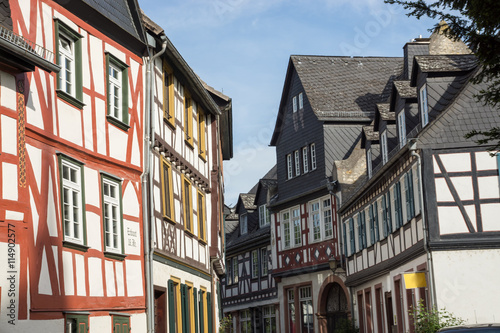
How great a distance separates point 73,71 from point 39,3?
148cm

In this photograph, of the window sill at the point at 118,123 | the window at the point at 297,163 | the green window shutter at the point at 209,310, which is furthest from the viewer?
the window at the point at 297,163

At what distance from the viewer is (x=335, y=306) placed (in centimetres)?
3647

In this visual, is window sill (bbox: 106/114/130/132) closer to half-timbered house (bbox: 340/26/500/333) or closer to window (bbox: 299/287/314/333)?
half-timbered house (bbox: 340/26/500/333)

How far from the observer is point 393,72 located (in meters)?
41.4

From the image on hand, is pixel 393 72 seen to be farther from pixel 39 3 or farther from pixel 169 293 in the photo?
pixel 39 3

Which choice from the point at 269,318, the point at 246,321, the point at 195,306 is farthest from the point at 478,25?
the point at 246,321

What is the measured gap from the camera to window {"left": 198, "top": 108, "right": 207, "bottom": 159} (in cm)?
2461

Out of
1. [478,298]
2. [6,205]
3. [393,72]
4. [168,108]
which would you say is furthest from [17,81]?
[393,72]

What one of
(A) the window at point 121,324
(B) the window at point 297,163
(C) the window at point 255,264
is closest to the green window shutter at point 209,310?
(A) the window at point 121,324

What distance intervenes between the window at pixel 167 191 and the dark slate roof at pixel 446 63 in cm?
840

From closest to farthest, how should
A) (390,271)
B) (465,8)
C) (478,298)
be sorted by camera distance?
(465,8), (478,298), (390,271)

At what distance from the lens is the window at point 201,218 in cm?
2395

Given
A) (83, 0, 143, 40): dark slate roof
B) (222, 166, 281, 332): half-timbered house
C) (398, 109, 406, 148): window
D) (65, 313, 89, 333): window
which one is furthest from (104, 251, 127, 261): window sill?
(222, 166, 281, 332): half-timbered house

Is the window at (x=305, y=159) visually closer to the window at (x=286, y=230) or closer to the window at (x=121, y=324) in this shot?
the window at (x=286, y=230)
